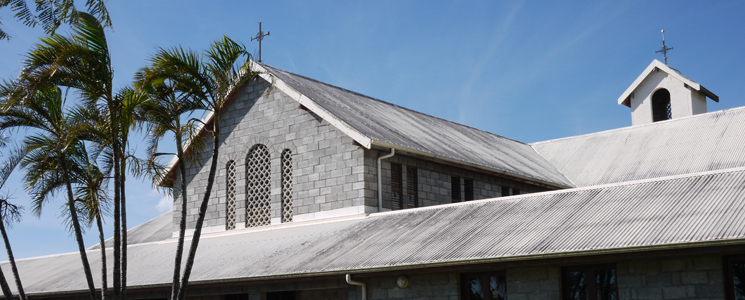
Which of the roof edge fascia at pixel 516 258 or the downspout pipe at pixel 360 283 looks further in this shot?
the downspout pipe at pixel 360 283

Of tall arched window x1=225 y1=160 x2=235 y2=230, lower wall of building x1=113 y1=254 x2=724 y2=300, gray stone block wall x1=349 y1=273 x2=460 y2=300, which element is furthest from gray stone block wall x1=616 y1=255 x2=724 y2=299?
tall arched window x1=225 y1=160 x2=235 y2=230

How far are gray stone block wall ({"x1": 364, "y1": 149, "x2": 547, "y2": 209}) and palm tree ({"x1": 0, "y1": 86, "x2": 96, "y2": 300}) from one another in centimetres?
687

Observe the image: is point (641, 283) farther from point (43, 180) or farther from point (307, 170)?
point (43, 180)

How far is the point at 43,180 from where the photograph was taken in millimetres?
19016

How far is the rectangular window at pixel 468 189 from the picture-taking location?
75.9 ft

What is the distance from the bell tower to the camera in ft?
112

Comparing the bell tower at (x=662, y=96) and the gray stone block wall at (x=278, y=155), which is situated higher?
the bell tower at (x=662, y=96)

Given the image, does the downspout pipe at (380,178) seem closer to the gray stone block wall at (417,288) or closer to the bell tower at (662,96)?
the gray stone block wall at (417,288)

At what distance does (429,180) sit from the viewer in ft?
71.8

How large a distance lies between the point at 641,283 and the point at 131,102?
994 cm

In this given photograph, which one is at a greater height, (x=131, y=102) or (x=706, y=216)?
(x=131, y=102)

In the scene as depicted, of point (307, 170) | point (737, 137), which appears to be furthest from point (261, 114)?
point (737, 137)

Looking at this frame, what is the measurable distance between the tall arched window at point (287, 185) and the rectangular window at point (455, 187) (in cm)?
451

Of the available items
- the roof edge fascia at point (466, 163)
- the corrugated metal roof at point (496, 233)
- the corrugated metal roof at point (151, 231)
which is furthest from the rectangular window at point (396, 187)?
the corrugated metal roof at point (151, 231)
